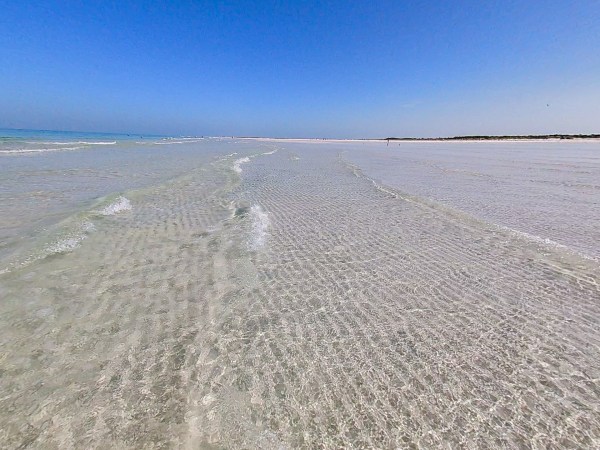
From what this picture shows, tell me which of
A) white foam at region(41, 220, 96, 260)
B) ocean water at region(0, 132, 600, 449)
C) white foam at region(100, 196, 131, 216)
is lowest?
white foam at region(100, 196, 131, 216)

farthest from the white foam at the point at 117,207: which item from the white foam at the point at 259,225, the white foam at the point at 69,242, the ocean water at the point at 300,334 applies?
the white foam at the point at 259,225

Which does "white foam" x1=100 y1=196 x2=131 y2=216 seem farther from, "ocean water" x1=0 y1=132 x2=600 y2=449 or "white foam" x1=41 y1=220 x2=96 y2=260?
"white foam" x1=41 y1=220 x2=96 y2=260

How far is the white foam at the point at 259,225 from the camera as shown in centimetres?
524

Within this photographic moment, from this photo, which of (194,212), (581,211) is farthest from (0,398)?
(581,211)

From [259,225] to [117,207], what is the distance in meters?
3.78

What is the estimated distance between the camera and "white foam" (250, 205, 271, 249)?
5.24 metres

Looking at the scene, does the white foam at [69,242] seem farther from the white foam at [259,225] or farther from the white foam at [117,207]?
the white foam at [259,225]

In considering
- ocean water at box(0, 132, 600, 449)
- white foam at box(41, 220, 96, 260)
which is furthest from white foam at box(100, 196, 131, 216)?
white foam at box(41, 220, 96, 260)

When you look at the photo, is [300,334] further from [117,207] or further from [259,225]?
[117,207]

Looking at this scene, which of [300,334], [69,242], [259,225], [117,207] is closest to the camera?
[300,334]

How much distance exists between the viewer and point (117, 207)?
7410 mm

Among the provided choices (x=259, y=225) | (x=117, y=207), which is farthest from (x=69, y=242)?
(x=259, y=225)

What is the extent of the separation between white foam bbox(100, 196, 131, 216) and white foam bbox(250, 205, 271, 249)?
3.03 metres

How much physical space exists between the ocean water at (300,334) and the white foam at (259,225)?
55 mm
